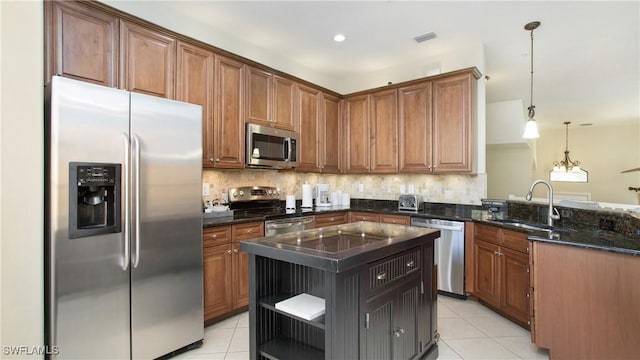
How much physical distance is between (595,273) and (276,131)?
10.1ft

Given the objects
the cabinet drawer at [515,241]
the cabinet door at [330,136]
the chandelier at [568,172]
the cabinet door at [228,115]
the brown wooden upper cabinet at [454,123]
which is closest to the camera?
the cabinet drawer at [515,241]

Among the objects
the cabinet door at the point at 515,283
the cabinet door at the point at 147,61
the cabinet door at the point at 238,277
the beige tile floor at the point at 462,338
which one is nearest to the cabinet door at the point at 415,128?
the cabinet door at the point at 515,283

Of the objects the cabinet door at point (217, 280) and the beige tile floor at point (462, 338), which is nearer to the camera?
A: the beige tile floor at point (462, 338)

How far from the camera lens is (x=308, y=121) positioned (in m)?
4.26

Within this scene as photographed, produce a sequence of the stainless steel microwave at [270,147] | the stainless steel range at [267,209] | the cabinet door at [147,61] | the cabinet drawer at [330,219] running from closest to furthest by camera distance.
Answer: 1. the cabinet door at [147,61]
2. the stainless steel range at [267,209]
3. the stainless steel microwave at [270,147]
4. the cabinet drawer at [330,219]

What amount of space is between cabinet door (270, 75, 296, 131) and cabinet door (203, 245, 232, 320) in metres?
1.70

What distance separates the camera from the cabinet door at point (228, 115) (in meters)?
3.15

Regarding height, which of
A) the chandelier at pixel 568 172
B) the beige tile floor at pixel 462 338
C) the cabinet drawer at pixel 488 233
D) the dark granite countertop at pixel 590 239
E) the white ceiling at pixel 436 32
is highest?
the white ceiling at pixel 436 32

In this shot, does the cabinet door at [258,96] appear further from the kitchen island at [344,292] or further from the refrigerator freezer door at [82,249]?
the kitchen island at [344,292]

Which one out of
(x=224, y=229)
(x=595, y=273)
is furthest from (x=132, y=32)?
(x=595, y=273)

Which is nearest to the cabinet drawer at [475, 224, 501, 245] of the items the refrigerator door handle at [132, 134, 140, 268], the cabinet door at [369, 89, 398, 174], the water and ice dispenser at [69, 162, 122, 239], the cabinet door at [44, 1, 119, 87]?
the cabinet door at [369, 89, 398, 174]

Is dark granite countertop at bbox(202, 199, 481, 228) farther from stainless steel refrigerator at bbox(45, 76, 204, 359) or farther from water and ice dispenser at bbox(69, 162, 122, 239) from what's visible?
water and ice dispenser at bbox(69, 162, 122, 239)

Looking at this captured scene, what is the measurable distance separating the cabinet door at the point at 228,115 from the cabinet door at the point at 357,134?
1.88 meters

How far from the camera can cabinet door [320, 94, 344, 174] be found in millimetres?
4500
